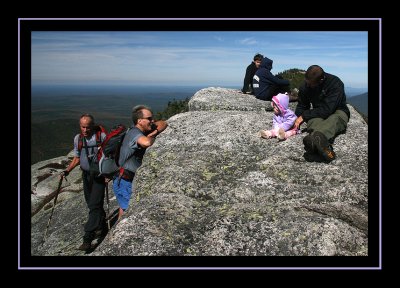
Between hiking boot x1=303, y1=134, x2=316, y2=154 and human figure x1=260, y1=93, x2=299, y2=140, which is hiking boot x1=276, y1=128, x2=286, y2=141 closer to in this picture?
human figure x1=260, y1=93, x2=299, y2=140

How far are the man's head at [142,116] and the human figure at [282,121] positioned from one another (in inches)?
143

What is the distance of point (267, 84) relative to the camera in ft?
54.2

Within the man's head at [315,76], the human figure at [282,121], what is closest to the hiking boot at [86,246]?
the human figure at [282,121]

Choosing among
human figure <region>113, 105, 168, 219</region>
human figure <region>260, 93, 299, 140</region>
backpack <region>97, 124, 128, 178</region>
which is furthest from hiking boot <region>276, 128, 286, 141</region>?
backpack <region>97, 124, 128, 178</region>

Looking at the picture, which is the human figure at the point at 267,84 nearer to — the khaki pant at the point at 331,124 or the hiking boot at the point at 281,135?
the khaki pant at the point at 331,124

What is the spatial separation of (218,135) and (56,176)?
20.1m

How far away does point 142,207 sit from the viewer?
8.58m

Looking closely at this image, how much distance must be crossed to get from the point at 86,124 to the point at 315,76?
7497mm

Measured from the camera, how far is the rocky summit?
7336 mm

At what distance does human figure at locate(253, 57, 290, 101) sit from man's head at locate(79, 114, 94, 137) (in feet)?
26.8

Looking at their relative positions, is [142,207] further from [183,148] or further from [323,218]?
[323,218]

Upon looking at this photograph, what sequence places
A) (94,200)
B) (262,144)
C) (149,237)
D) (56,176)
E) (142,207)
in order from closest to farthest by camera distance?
1. (149,237)
2. (142,207)
3. (262,144)
4. (94,200)
5. (56,176)

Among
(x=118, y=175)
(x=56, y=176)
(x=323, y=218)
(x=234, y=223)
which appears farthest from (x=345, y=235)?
(x=56, y=176)

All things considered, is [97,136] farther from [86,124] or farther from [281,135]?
[281,135]
